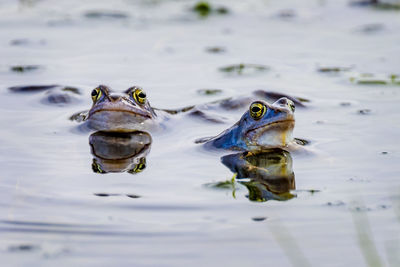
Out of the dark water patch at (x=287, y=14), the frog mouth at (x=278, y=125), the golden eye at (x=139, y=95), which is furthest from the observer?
the dark water patch at (x=287, y=14)

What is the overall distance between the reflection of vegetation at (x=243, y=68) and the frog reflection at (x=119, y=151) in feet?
8.80

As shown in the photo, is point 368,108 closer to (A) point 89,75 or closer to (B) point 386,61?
(B) point 386,61

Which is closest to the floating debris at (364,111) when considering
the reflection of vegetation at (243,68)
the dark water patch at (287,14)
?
the reflection of vegetation at (243,68)

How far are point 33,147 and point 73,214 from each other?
1.89 meters

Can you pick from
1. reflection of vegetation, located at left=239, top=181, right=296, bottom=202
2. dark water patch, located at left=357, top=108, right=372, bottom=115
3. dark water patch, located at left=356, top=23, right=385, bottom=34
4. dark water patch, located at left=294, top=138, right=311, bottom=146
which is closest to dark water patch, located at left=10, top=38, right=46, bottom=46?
dark water patch, located at left=356, top=23, right=385, bottom=34

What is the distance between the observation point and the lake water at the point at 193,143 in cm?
443

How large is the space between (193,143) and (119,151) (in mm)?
677

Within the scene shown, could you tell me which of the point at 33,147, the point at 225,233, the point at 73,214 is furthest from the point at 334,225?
the point at 33,147

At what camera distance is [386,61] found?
991 cm

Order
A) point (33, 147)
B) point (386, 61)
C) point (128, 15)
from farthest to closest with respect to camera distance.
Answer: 1. point (128, 15)
2. point (386, 61)
3. point (33, 147)

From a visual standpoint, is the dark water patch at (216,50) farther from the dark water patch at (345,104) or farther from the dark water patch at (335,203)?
the dark water patch at (335,203)

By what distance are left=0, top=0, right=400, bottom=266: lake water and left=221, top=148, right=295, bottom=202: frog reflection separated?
8 centimetres

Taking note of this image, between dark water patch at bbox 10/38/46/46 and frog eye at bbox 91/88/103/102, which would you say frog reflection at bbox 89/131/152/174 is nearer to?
frog eye at bbox 91/88/103/102

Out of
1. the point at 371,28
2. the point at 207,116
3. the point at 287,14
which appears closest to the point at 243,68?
the point at 207,116
